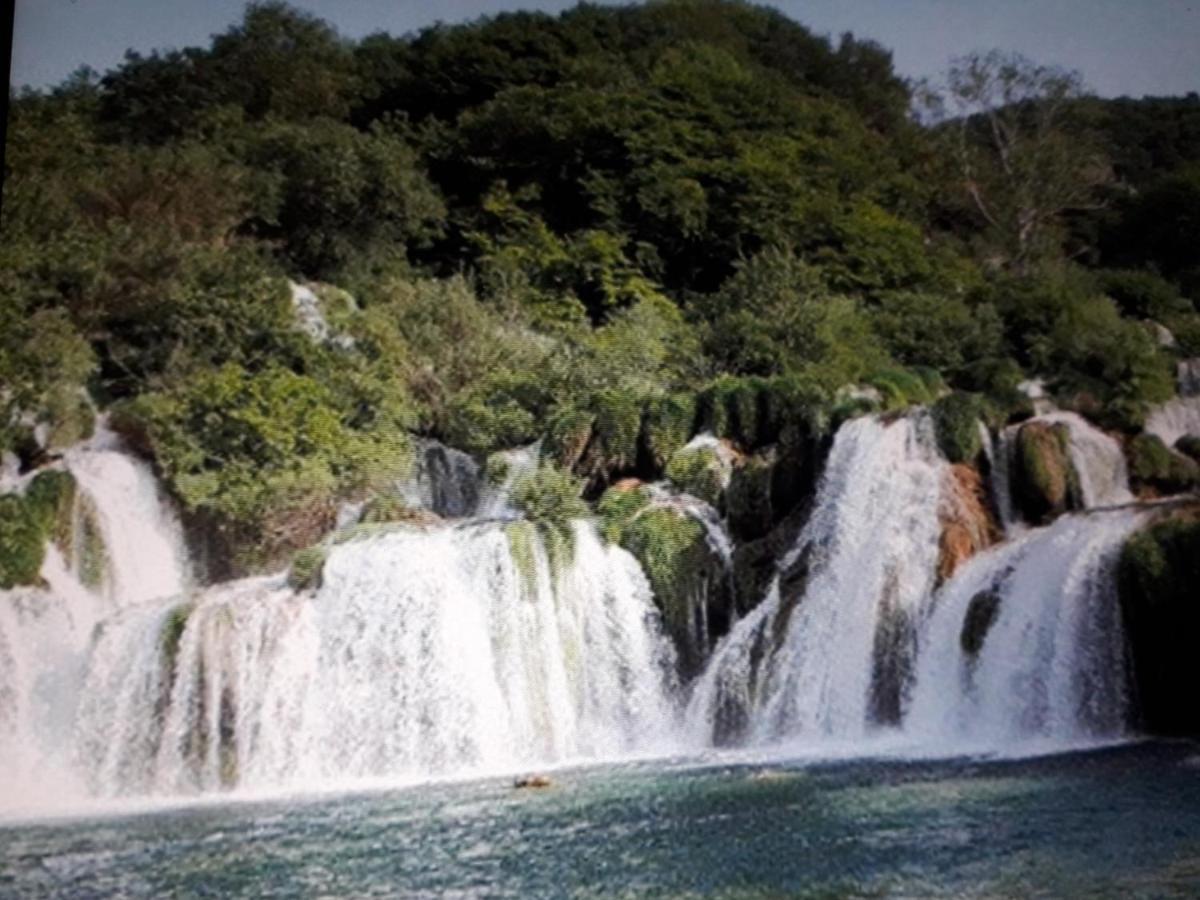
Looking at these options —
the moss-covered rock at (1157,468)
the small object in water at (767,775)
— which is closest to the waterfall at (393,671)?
the small object in water at (767,775)

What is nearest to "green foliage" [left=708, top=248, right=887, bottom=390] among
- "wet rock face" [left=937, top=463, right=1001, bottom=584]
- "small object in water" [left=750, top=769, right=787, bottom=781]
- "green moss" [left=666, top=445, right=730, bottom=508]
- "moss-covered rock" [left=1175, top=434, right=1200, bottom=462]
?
"green moss" [left=666, top=445, right=730, bottom=508]

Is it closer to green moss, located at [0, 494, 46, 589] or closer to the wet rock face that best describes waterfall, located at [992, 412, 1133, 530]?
the wet rock face

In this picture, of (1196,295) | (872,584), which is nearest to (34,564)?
(872,584)

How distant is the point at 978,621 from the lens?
19.4 feet

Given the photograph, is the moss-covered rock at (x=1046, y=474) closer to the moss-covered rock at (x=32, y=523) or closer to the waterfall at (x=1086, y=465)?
the waterfall at (x=1086, y=465)

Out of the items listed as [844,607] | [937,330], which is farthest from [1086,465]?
[844,607]

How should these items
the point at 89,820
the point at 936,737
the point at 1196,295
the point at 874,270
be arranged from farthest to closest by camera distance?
the point at 874,270 → the point at 1196,295 → the point at 936,737 → the point at 89,820

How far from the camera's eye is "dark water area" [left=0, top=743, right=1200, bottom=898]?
4.45 m

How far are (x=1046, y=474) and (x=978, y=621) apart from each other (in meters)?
0.68

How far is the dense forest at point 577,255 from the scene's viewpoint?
6172mm

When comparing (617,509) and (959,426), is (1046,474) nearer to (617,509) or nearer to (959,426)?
(959,426)

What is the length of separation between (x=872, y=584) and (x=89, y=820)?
280 cm

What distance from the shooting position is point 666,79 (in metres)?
6.74

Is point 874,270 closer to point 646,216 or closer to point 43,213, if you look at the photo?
point 646,216
